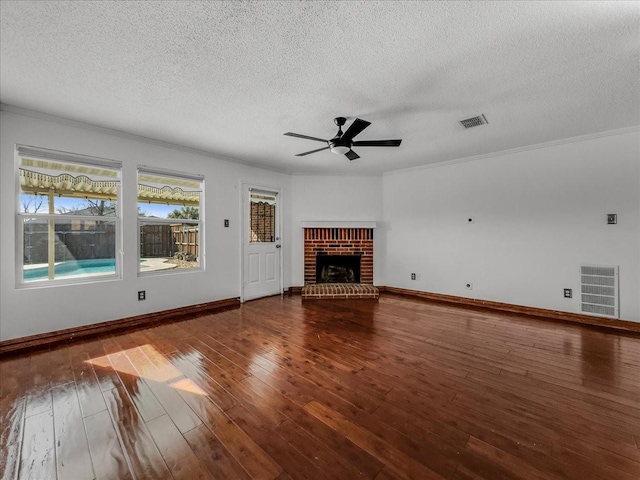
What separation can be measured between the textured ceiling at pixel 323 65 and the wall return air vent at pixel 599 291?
180 centimetres

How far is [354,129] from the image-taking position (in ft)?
8.74

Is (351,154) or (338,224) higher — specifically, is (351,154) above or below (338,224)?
above

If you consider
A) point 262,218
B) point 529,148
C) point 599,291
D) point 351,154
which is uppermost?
point 529,148

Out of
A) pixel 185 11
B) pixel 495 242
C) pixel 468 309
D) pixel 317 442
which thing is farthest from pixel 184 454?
pixel 495 242

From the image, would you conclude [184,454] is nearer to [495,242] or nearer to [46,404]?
[46,404]

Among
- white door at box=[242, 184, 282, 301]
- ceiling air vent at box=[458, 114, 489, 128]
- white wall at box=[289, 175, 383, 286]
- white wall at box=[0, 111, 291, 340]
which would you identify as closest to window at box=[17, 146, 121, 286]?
white wall at box=[0, 111, 291, 340]

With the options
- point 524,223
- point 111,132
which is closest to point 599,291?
point 524,223

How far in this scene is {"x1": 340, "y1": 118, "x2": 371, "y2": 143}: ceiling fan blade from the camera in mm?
2521

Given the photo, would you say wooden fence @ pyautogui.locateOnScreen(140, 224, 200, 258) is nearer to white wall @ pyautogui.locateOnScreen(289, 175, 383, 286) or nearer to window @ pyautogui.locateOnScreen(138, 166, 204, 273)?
window @ pyautogui.locateOnScreen(138, 166, 204, 273)

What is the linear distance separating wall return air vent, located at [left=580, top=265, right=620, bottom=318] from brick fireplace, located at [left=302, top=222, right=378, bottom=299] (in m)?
3.05

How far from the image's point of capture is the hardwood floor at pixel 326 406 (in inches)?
54.7

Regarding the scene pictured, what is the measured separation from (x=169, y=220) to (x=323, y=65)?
3.13 metres

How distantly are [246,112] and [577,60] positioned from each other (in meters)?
2.83

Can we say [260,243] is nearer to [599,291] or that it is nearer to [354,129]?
[354,129]
